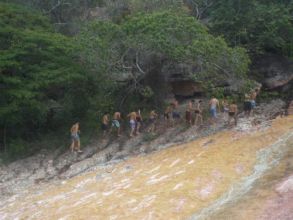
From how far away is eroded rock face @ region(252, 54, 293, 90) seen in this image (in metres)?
35.8

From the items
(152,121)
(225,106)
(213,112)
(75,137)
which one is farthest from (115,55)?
(225,106)

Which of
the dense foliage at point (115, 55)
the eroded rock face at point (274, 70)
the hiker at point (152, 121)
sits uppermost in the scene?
the dense foliage at point (115, 55)

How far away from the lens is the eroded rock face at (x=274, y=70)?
3578cm

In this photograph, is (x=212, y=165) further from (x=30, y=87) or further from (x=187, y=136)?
(x=30, y=87)

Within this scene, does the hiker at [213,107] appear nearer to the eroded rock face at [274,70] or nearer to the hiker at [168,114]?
the hiker at [168,114]

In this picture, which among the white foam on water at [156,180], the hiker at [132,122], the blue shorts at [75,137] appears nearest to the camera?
the white foam on water at [156,180]

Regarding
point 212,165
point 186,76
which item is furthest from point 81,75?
point 212,165

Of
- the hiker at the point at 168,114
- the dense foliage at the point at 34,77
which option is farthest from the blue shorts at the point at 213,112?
the dense foliage at the point at 34,77

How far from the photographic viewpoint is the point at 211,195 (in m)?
20.2

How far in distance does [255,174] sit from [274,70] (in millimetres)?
16286

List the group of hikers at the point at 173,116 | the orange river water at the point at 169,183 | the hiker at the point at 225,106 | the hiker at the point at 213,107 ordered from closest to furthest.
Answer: the orange river water at the point at 169,183
the hiker at the point at 213,107
the group of hikers at the point at 173,116
the hiker at the point at 225,106

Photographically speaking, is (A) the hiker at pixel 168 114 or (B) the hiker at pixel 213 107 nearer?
(B) the hiker at pixel 213 107

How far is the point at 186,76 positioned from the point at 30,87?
1025 cm

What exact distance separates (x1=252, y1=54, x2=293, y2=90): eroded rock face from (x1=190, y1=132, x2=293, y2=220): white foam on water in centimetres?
1080
